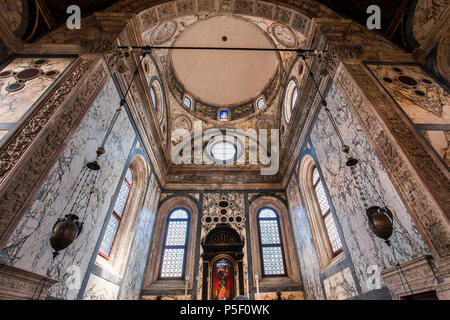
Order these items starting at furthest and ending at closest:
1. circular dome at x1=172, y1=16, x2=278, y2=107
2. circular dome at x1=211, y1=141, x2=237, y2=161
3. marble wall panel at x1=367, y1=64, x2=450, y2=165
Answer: circular dome at x1=211, y1=141, x2=237, y2=161, circular dome at x1=172, y1=16, x2=278, y2=107, marble wall panel at x1=367, y1=64, x2=450, y2=165

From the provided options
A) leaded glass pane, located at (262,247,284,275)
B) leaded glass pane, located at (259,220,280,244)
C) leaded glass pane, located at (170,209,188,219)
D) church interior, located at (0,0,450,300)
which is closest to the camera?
church interior, located at (0,0,450,300)

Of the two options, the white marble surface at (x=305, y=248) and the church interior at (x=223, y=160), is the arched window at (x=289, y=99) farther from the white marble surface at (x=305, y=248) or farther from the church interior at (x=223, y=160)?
the white marble surface at (x=305, y=248)

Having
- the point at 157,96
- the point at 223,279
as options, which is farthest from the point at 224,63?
the point at 223,279

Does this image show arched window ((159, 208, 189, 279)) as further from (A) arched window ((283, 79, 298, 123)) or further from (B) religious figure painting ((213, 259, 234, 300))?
(A) arched window ((283, 79, 298, 123))

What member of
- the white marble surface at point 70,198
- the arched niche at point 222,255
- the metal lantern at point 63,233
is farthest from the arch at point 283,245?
the metal lantern at point 63,233

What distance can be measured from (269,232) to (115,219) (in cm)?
596

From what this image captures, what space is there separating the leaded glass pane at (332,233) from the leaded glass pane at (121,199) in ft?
21.5

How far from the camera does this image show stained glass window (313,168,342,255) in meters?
6.37

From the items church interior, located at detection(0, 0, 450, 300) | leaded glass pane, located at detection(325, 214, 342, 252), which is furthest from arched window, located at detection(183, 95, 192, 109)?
leaded glass pane, located at detection(325, 214, 342, 252)

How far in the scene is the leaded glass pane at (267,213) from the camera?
9.51 metres

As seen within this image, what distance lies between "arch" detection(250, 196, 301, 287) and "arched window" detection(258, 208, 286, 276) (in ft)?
0.37

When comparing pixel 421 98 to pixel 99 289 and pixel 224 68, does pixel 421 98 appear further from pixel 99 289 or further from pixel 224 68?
pixel 224 68

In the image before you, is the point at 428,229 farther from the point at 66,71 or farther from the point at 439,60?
the point at 66,71
